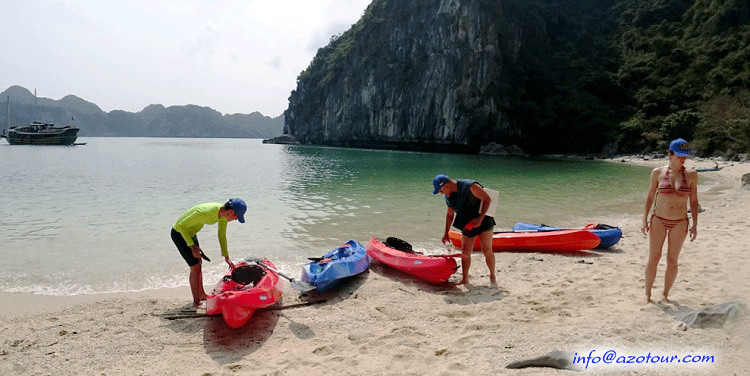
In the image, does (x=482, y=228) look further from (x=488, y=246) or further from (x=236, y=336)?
(x=236, y=336)

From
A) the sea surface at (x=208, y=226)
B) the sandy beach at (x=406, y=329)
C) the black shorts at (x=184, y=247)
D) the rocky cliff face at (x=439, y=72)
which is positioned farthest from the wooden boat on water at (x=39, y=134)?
the black shorts at (x=184, y=247)

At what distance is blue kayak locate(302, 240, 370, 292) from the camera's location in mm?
6449

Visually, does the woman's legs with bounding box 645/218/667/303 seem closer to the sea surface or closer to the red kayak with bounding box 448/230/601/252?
the red kayak with bounding box 448/230/601/252

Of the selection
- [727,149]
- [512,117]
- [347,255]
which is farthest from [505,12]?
[347,255]

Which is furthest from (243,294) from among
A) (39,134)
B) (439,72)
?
(39,134)

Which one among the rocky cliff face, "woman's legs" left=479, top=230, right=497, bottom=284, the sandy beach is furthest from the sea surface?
the rocky cliff face

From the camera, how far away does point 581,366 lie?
136 inches

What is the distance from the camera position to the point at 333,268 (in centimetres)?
661

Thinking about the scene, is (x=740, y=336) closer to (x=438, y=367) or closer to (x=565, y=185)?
(x=438, y=367)

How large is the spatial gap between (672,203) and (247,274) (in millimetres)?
5648

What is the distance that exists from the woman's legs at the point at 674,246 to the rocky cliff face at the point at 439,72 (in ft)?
205

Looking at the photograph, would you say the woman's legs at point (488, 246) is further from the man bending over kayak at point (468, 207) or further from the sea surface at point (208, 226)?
the sea surface at point (208, 226)

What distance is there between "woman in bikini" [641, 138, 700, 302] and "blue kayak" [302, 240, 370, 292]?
4.15m

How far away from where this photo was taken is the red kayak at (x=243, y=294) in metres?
5.10
